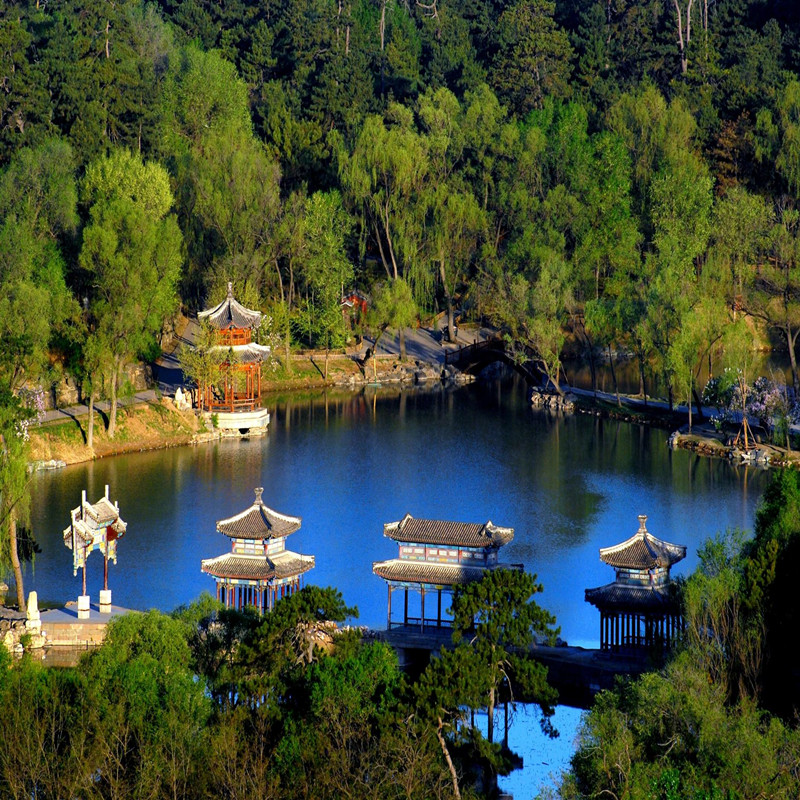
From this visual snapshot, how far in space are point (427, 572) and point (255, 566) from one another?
12.1ft

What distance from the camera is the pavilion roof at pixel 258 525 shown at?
35.1 metres

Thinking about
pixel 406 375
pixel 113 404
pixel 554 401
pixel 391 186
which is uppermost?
pixel 391 186

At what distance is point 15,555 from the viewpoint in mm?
35125

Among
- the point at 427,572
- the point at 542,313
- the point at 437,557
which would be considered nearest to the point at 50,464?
the point at 437,557

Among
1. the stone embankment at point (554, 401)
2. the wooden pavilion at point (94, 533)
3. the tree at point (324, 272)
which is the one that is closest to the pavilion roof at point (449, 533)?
the wooden pavilion at point (94, 533)

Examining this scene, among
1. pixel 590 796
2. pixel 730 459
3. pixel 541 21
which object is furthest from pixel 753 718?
pixel 541 21

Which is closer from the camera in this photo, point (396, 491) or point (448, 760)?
point (448, 760)

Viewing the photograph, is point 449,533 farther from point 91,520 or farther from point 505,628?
point 91,520

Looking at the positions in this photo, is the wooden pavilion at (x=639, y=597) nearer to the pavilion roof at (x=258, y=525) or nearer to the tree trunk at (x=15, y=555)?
the pavilion roof at (x=258, y=525)

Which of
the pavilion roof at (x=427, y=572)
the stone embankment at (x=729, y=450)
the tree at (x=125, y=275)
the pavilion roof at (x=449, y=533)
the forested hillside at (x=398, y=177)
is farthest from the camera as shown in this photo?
the forested hillside at (x=398, y=177)

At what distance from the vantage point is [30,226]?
56.2m

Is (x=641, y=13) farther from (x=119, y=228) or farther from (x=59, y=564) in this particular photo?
(x=59, y=564)

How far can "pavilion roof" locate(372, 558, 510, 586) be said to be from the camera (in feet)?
111

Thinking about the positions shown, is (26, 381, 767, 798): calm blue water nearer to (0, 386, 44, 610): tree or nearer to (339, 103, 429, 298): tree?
(0, 386, 44, 610): tree
